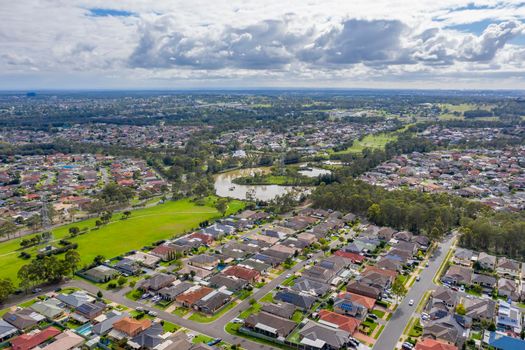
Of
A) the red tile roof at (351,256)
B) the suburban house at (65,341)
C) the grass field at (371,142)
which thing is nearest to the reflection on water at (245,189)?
the red tile roof at (351,256)

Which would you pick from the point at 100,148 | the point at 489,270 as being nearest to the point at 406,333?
the point at 489,270

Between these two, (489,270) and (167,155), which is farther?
(167,155)

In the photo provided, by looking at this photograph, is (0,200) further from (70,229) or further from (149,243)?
(149,243)

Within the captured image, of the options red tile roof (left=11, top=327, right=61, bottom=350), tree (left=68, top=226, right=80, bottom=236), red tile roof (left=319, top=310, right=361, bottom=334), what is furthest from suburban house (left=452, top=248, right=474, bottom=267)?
tree (left=68, top=226, right=80, bottom=236)

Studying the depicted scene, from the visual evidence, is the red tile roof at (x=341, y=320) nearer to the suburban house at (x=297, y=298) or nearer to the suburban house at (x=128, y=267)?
the suburban house at (x=297, y=298)

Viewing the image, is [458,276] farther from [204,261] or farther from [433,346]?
[204,261]

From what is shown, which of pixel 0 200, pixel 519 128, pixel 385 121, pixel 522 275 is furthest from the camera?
pixel 385 121
